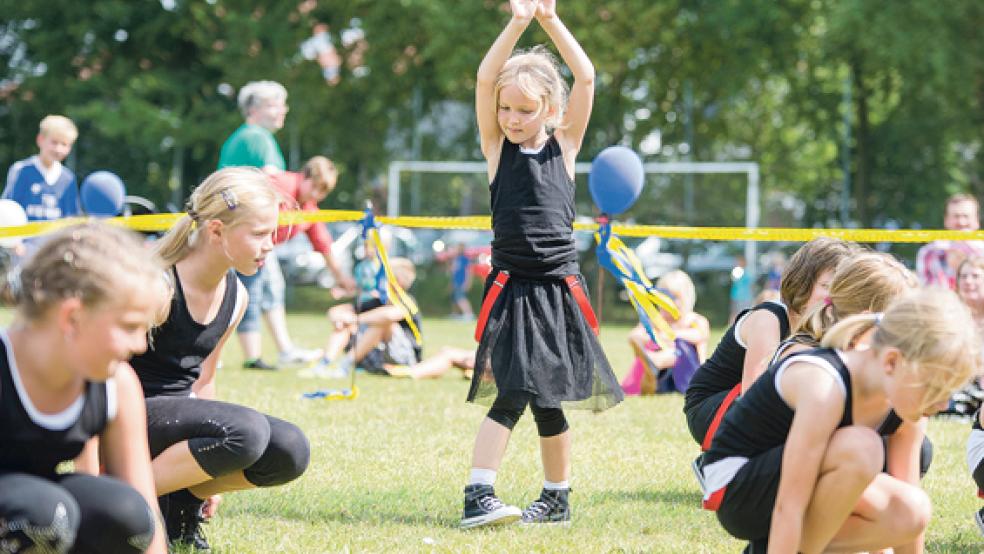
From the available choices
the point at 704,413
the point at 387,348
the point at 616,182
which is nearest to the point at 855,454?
the point at 704,413

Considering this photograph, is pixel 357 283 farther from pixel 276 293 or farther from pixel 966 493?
pixel 966 493

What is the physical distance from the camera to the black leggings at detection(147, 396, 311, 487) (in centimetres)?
372

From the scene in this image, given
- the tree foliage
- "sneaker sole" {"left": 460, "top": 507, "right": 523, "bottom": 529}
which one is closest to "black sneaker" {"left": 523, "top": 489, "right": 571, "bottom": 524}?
"sneaker sole" {"left": 460, "top": 507, "right": 523, "bottom": 529}

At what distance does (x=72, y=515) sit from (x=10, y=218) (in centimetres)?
607

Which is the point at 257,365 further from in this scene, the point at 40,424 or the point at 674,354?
the point at 40,424

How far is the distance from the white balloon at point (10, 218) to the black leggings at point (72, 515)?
5.49 meters

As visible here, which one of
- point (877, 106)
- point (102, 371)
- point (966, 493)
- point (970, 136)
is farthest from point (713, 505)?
point (877, 106)

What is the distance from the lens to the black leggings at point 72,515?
110 inches

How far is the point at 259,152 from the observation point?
8758 mm

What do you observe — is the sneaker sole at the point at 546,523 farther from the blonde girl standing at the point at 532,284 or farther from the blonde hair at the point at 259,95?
the blonde hair at the point at 259,95

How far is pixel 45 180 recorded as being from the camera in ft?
32.4

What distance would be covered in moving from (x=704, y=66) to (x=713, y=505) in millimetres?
21467

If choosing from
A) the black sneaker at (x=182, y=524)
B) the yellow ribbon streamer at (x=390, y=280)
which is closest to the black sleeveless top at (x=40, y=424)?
the black sneaker at (x=182, y=524)

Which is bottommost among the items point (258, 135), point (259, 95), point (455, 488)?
point (455, 488)
